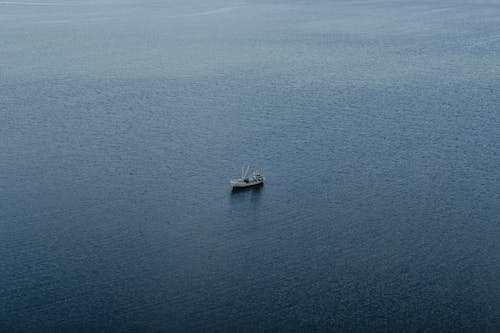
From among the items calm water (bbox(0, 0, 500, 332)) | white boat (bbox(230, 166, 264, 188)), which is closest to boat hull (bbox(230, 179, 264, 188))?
white boat (bbox(230, 166, 264, 188))

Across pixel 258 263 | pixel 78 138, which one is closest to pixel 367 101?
pixel 78 138

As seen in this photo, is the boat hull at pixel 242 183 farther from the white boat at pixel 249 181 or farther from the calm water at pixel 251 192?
the calm water at pixel 251 192

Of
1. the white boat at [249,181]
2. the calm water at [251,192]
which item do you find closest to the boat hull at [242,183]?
the white boat at [249,181]

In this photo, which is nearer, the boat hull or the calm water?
the calm water

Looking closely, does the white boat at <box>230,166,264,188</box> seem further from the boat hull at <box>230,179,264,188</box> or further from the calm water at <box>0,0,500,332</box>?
the calm water at <box>0,0,500,332</box>

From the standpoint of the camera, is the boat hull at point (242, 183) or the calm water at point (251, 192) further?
the boat hull at point (242, 183)

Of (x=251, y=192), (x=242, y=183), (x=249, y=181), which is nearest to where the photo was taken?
(x=251, y=192)

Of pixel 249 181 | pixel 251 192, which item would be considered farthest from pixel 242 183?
pixel 251 192

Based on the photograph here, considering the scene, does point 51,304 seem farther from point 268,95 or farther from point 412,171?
point 268,95

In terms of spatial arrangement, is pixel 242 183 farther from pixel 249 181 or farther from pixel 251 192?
pixel 251 192
